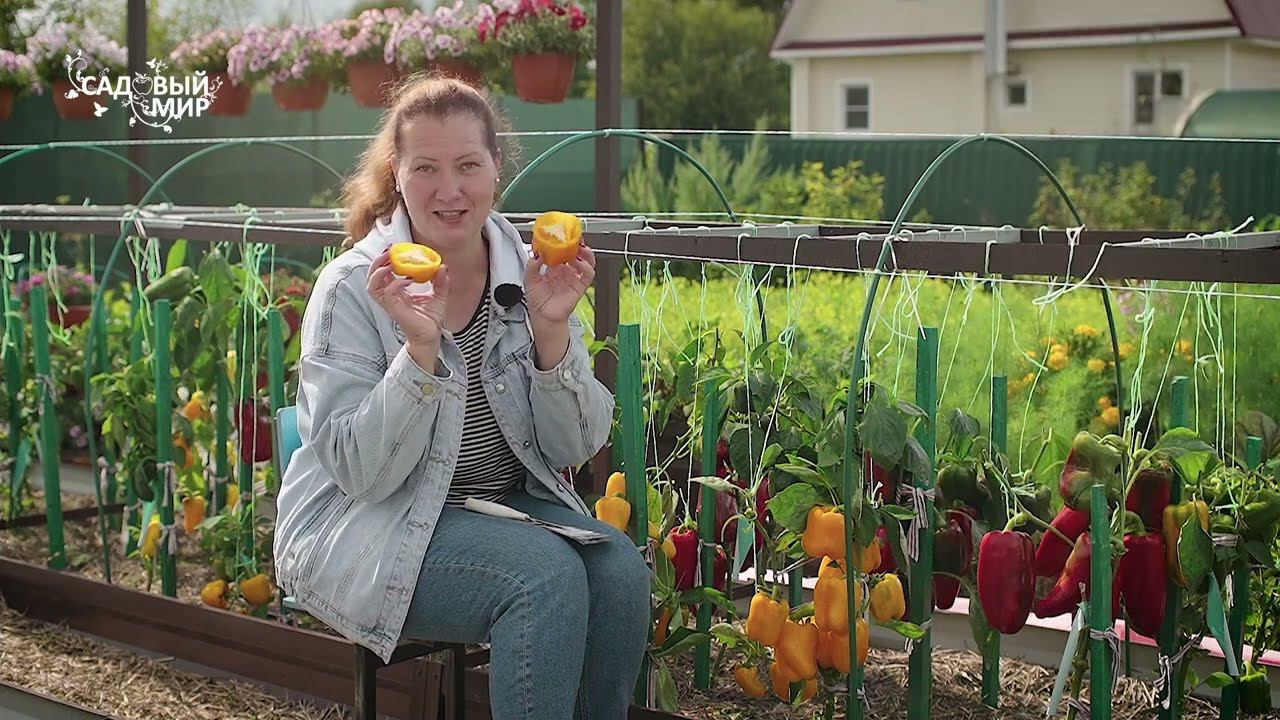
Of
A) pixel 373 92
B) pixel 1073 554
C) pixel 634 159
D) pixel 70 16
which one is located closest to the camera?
pixel 1073 554

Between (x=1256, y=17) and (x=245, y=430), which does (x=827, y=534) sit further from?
(x=1256, y=17)

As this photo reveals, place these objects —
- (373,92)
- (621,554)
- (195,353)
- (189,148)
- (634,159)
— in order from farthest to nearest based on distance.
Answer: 1. (634,159)
2. (189,148)
3. (373,92)
4. (195,353)
5. (621,554)

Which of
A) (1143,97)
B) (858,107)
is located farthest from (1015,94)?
(1143,97)

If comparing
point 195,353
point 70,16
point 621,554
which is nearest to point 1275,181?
point 70,16

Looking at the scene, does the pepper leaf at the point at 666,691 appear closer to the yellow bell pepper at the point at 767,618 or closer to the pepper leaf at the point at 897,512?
the yellow bell pepper at the point at 767,618

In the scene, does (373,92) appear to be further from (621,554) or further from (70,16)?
(621,554)

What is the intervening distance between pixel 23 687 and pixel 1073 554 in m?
1.89

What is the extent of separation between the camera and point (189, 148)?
7.66 metres

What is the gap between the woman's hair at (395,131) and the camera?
204 cm

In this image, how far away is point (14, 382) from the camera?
3.55 meters

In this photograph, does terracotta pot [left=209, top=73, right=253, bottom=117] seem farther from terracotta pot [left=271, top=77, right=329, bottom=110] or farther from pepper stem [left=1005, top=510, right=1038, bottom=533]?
pepper stem [left=1005, top=510, right=1038, bottom=533]

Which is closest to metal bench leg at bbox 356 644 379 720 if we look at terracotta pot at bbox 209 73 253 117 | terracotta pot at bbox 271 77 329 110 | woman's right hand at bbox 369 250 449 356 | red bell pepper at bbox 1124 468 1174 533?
woman's right hand at bbox 369 250 449 356

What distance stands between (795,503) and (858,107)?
13130mm

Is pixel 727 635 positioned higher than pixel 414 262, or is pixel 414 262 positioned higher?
pixel 414 262
